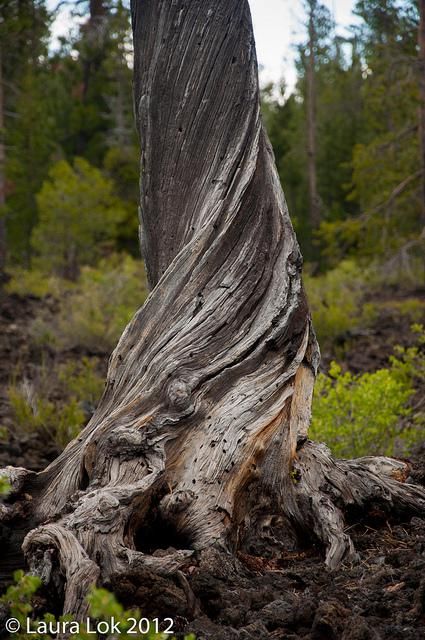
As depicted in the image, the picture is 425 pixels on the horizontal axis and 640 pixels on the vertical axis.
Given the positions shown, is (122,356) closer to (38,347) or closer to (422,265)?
(38,347)

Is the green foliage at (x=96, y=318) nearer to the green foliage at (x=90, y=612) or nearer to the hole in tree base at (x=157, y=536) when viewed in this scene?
the hole in tree base at (x=157, y=536)

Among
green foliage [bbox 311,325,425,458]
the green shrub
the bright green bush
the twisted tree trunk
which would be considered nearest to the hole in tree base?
the twisted tree trunk

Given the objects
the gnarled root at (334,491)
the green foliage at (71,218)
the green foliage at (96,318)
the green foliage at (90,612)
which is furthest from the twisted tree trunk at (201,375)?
the green foliage at (71,218)

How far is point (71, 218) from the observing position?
21.3m

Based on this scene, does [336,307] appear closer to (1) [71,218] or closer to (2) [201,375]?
(2) [201,375]

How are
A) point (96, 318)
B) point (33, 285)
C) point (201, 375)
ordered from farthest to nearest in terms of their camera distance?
point (33, 285), point (96, 318), point (201, 375)

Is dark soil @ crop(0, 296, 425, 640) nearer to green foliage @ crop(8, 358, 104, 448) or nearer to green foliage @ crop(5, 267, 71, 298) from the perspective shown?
green foliage @ crop(8, 358, 104, 448)

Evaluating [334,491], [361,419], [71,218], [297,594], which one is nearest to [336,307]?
[361,419]

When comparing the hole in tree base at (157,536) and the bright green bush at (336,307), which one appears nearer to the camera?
the hole in tree base at (157,536)

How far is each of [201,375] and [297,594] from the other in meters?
1.17

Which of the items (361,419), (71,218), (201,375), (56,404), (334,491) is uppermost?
(71,218)

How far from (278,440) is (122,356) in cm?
92

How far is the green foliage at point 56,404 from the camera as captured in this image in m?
6.53

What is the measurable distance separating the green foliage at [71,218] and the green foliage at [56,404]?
1307 cm
